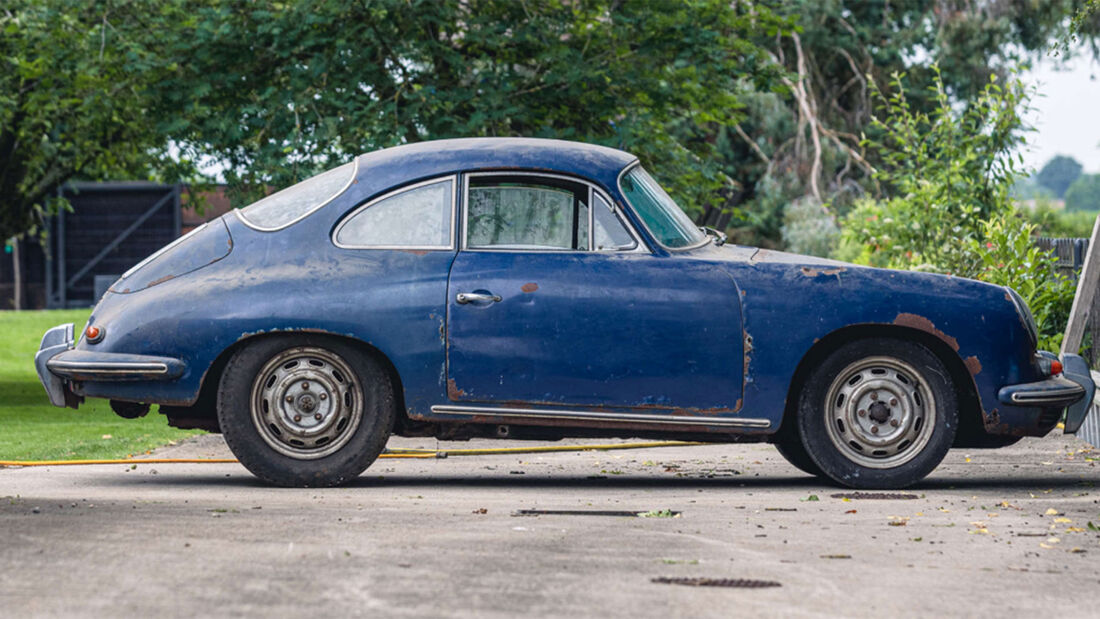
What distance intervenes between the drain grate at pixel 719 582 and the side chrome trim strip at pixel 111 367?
3.55 metres

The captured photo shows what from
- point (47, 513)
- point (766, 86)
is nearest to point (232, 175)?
point (766, 86)

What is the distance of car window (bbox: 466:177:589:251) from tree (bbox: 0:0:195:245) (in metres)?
7.30

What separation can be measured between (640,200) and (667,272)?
1.62ft

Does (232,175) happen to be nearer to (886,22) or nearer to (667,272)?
(667,272)

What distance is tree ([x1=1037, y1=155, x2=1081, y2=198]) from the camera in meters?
162

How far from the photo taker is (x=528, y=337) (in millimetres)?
7871

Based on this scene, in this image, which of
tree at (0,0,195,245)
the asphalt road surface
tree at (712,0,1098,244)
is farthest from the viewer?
tree at (712,0,1098,244)

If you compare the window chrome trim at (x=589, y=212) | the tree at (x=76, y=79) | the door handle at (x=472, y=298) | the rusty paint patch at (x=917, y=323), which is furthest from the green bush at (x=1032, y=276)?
the tree at (x=76, y=79)

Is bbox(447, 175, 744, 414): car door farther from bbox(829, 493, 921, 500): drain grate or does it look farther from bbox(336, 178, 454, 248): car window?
bbox(829, 493, 921, 500): drain grate

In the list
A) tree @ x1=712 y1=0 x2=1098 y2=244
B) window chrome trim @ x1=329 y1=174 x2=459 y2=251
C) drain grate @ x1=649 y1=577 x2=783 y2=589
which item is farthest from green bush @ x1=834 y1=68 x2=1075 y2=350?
tree @ x1=712 y1=0 x2=1098 y2=244

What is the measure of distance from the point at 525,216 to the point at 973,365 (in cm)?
244

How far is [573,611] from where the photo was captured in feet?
15.3

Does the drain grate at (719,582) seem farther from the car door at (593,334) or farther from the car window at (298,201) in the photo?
the car window at (298,201)

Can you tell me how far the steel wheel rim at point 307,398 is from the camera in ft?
25.8
